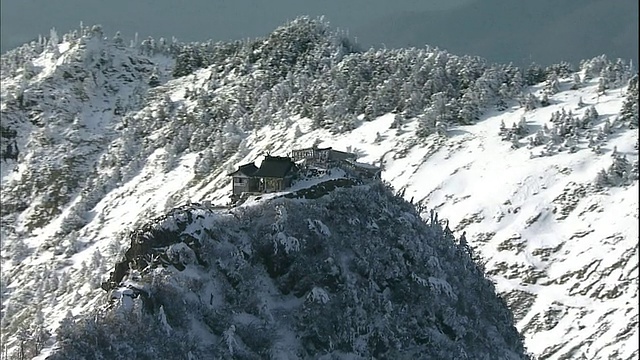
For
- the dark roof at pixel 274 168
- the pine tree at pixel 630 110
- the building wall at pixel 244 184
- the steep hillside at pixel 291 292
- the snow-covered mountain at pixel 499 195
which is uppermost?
the dark roof at pixel 274 168

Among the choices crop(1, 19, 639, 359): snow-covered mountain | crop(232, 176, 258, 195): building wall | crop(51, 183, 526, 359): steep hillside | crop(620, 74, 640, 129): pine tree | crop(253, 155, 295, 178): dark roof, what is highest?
crop(253, 155, 295, 178): dark roof

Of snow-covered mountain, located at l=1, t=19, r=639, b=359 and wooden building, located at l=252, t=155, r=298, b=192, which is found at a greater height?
wooden building, located at l=252, t=155, r=298, b=192

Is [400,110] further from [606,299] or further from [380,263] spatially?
[380,263]

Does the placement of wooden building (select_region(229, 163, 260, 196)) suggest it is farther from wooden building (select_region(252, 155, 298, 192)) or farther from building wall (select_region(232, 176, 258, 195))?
wooden building (select_region(252, 155, 298, 192))

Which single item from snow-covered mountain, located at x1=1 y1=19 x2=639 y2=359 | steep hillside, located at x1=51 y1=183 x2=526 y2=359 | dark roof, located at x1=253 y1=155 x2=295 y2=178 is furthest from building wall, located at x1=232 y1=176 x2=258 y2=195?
steep hillside, located at x1=51 y1=183 x2=526 y2=359

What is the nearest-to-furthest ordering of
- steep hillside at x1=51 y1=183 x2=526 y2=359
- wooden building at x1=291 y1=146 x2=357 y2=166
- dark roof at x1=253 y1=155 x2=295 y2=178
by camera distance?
1. steep hillside at x1=51 y1=183 x2=526 y2=359
2. dark roof at x1=253 y1=155 x2=295 y2=178
3. wooden building at x1=291 y1=146 x2=357 y2=166

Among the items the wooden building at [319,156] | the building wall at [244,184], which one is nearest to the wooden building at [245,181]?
the building wall at [244,184]

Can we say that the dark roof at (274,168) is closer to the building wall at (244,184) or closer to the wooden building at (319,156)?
the building wall at (244,184)

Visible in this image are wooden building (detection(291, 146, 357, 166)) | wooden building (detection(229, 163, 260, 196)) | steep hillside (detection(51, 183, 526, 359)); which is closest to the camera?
steep hillside (detection(51, 183, 526, 359))

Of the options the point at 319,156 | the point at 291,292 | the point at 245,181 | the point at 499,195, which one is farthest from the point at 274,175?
Answer: the point at 499,195
